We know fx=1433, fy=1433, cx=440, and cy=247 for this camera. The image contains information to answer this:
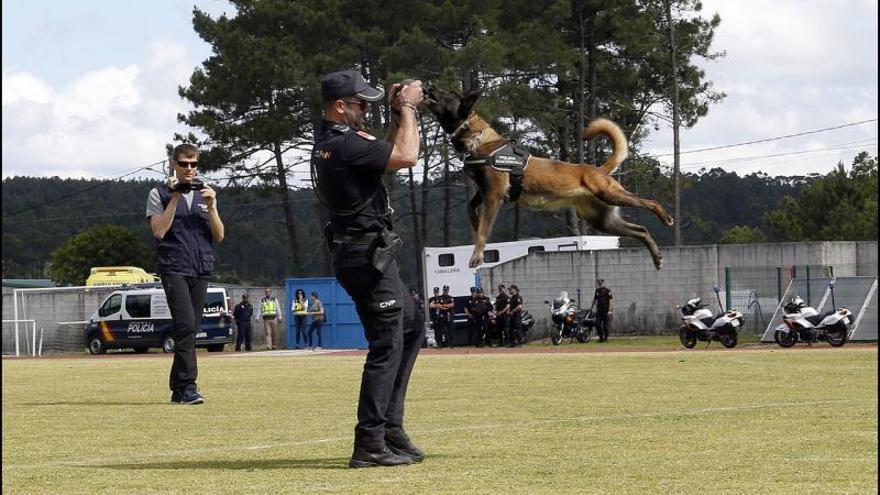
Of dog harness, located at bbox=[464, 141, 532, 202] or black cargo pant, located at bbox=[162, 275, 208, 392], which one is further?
black cargo pant, located at bbox=[162, 275, 208, 392]

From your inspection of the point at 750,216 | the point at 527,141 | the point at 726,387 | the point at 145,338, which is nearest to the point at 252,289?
the point at 145,338

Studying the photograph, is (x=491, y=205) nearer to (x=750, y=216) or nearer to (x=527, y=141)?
(x=527, y=141)

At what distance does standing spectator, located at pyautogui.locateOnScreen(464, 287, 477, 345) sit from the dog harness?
3055cm

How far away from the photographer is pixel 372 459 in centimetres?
764

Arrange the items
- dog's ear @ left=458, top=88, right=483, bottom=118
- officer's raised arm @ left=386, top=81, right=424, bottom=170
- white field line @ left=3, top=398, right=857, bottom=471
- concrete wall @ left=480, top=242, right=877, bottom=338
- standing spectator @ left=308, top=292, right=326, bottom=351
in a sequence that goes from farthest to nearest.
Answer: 1. standing spectator @ left=308, top=292, right=326, bottom=351
2. concrete wall @ left=480, top=242, right=877, bottom=338
3. dog's ear @ left=458, top=88, right=483, bottom=118
4. white field line @ left=3, top=398, right=857, bottom=471
5. officer's raised arm @ left=386, top=81, right=424, bottom=170

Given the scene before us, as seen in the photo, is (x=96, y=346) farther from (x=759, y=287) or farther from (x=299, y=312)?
(x=759, y=287)

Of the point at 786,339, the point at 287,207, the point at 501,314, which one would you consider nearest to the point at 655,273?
the point at 501,314

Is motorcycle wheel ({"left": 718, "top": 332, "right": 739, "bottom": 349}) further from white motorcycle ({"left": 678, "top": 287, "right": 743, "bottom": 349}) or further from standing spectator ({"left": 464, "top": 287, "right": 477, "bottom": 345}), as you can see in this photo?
standing spectator ({"left": 464, "top": 287, "right": 477, "bottom": 345})

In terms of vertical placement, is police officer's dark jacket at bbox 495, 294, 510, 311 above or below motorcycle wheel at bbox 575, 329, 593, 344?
above

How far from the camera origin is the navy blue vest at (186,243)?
500 inches

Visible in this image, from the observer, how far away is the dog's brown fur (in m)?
8.68

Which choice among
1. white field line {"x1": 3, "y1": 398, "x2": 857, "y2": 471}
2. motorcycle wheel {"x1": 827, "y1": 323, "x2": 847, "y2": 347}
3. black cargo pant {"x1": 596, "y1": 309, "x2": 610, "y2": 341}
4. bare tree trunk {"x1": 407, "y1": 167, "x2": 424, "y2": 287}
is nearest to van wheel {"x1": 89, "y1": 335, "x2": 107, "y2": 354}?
black cargo pant {"x1": 596, "y1": 309, "x2": 610, "y2": 341}

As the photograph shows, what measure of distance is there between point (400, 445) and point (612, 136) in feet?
9.08

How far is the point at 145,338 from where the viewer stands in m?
42.9
